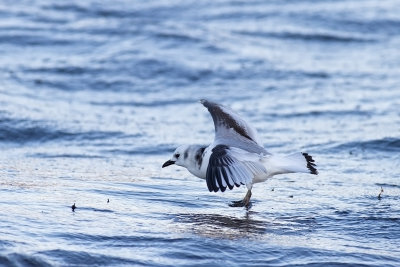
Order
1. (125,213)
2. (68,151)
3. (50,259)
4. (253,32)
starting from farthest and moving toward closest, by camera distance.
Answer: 1. (253,32)
2. (68,151)
3. (125,213)
4. (50,259)

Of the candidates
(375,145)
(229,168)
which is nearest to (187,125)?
(375,145)

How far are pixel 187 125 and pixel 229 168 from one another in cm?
505

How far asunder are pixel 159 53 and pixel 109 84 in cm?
220

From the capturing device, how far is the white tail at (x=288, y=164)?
25.2 feet

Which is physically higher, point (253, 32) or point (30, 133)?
point (253, 32)

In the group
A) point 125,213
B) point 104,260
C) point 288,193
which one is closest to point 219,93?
point 288,193

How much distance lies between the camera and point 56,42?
1783 cm

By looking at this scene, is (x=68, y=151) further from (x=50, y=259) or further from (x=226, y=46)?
(x=226, y=46)

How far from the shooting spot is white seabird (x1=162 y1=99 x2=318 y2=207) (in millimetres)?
7379

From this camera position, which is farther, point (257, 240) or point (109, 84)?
point (109, 84)

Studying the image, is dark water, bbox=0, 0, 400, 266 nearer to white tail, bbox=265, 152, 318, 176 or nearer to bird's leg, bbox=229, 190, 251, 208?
bird's leg, bbox=229, 190, 251, 208

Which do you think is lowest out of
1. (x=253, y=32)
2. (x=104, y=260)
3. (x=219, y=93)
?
(x=104, y=260)

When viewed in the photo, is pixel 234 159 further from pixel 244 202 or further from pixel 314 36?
pixel 314 36

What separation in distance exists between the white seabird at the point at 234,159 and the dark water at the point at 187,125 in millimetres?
284
